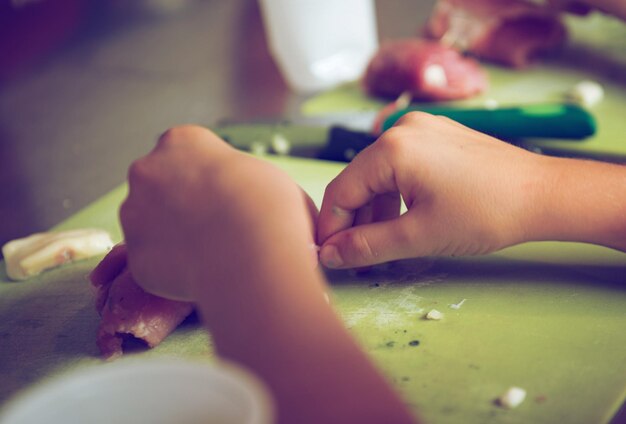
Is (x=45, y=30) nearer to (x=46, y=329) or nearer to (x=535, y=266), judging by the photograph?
(x=46, y=329)

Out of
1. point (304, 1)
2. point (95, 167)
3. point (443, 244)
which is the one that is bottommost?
point (95, 167)

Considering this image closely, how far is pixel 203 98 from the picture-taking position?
1853mm

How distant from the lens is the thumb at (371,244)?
87 cm

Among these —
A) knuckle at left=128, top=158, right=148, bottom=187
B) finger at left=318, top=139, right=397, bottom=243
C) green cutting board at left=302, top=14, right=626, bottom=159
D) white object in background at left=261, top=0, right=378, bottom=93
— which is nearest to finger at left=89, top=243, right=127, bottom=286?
knuckle at left=128, top=158, right=148, bottom=187

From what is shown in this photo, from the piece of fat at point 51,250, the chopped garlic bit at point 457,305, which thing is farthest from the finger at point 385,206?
the piece of fat at point 51,250

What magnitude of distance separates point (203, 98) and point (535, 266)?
1076 mm

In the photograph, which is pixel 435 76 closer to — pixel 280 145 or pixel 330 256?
pixel 280 145

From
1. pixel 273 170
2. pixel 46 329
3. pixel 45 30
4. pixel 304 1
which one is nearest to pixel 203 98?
pixel 304 1

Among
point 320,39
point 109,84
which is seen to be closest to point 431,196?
point 320,39

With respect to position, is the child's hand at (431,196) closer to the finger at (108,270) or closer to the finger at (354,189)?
the finger at (354,189)

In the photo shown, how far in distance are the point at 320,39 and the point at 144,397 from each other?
1407mm

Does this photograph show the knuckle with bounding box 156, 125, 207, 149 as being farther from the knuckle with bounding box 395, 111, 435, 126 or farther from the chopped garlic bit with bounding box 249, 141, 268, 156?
the chopped garlic bit with bounding box 249, 141, 268, 156

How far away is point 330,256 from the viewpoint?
35.3 inches

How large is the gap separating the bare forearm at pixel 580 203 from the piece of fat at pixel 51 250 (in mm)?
567
